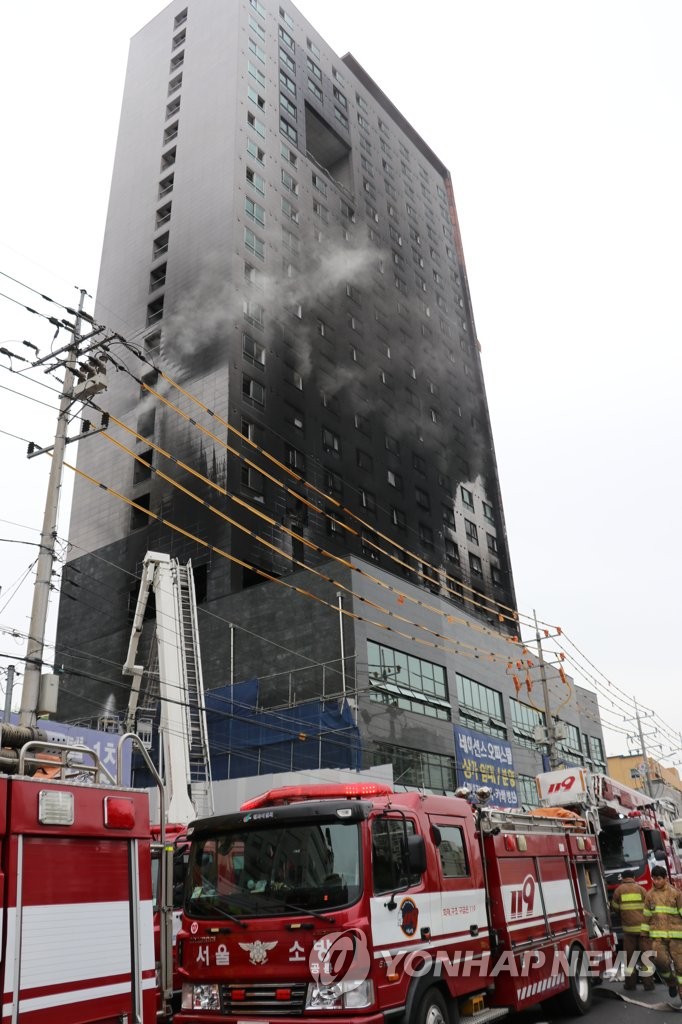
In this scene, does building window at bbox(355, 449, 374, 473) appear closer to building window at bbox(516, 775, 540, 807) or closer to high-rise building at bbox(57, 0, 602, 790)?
high-rise building at bbox(57, 0, 602, 790)

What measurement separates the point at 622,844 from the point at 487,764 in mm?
25001

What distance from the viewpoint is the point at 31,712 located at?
13758 mm

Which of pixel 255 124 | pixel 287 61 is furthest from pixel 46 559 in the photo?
pixel 287 61

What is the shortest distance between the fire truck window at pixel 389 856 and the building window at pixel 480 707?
34152 mm

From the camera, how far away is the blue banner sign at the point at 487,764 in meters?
39.1

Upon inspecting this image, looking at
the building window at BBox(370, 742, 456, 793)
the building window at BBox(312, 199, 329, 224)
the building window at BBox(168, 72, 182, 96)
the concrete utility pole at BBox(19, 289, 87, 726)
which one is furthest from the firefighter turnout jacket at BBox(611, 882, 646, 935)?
the building window at BBox(168, 72, 182, 96)

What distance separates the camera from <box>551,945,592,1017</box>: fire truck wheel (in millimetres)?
11188

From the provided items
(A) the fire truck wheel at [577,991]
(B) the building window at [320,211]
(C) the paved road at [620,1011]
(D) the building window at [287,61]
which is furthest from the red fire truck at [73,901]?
(D) the building window at [287,61]

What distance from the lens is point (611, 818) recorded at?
1708 centimetres

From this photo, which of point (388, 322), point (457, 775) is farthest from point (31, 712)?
point (388, 322)

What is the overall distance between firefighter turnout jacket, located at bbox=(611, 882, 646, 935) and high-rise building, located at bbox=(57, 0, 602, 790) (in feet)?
73.4

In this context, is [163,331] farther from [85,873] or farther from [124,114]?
[85,873]

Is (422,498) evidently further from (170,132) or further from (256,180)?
(170,132)

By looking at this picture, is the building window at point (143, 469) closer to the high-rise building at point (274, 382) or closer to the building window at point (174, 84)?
the high-rise building at point (274, 382)
